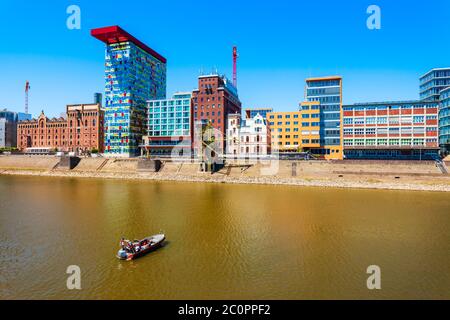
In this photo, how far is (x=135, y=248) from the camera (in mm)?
27891

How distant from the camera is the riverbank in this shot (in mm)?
79625

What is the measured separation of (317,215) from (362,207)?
13.0m

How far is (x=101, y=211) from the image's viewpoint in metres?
47.9

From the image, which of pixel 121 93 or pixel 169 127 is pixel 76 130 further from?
pixel 169 127

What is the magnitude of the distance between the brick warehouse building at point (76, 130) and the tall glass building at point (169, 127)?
38.8 meters

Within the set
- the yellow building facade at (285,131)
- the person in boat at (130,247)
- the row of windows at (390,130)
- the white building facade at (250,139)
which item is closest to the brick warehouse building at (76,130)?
the white building facade at (250,139)

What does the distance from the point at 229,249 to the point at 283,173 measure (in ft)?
222

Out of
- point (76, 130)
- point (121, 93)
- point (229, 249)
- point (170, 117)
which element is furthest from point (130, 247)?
point (76, 130)

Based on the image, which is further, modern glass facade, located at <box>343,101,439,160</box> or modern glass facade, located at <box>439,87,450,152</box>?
modern glass facade, located at <box>439,87,450,152</box>

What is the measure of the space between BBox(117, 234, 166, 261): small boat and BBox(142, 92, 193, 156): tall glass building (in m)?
107

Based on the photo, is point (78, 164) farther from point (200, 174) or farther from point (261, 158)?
point (261, 158)

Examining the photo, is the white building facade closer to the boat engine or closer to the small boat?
the small boat

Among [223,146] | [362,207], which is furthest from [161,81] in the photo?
[362,207]

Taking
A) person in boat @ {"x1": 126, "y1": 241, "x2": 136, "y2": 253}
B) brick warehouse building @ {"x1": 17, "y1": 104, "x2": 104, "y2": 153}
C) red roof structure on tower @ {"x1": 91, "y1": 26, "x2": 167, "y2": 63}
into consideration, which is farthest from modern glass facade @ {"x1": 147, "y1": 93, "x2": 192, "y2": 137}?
person in boat @ {"x1": 126, "y1": 241, "x2": 136, "y2": 253}
